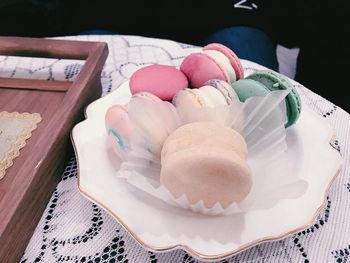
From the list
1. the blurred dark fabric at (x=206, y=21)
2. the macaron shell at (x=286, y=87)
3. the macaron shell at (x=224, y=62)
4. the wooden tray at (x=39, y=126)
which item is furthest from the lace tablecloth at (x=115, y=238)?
the blurred dark fabric at (x=206, y=21)

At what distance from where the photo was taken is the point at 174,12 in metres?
1.38

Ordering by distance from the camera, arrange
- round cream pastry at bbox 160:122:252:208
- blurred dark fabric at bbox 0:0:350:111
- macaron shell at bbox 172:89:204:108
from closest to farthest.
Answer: round cream pastry at bbox 160:122:252:208, macaron shell at bbox 172:89:204:108, blurred dark fabric at bbox 0:0:350:111

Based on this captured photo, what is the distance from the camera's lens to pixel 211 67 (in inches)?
25.5

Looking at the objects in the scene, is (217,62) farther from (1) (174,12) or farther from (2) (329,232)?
(1) (174,12)

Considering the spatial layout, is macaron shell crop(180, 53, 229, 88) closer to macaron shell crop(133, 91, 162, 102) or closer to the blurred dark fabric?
macaron shell crop(133, 91, 162, 102)

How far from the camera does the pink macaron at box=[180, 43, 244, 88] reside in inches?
25.4

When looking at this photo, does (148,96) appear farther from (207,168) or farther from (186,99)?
(207,168)

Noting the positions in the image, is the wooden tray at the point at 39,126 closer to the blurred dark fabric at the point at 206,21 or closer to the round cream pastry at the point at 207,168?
the round cream pastry at the point at 207,168

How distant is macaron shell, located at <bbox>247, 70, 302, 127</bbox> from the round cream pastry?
0.49 ft

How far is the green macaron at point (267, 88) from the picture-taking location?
0.60m

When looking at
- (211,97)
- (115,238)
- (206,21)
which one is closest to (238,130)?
(211,97)

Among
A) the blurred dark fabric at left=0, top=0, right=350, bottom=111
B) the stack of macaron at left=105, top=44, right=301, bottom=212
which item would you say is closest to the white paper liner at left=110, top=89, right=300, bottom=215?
the stack of macaron at left=105, top=44, right=301, bottom=212

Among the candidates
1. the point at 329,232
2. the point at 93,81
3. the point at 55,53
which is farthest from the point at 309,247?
the point at 55,53

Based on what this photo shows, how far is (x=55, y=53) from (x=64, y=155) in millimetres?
265
